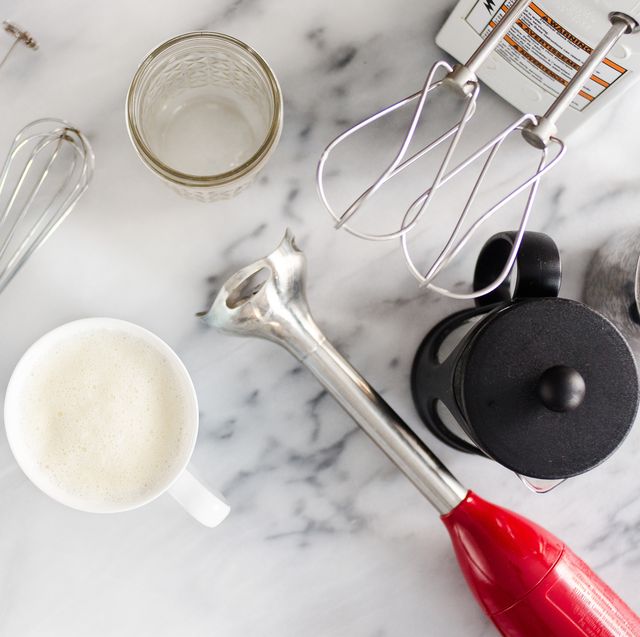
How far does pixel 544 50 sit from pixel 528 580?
14.8 inches

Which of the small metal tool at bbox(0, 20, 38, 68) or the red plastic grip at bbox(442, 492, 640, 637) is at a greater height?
the small metal tool at bbox(0, 20, 38, 68)

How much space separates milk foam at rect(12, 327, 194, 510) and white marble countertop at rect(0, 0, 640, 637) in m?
0.04

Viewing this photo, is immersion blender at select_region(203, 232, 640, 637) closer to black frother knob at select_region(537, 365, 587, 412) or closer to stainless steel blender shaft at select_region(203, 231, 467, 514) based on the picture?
stainless steel blender shaft at select_region(203, 231, 467, 514)

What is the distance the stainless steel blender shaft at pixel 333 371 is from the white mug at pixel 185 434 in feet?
0.18

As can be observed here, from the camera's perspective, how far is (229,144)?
59cm

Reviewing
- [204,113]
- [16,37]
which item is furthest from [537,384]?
[16,37]

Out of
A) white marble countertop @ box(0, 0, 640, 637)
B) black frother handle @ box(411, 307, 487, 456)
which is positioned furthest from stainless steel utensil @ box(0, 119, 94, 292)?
black frother handle @ box(411, 307, 487, 456)

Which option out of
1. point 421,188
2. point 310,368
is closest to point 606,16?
point 421,188

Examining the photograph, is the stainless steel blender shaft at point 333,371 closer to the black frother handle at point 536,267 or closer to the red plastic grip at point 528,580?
the red plastic grip at point 528,580

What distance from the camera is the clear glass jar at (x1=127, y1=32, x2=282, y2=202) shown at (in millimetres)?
520

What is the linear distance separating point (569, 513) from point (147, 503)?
36 centimetres

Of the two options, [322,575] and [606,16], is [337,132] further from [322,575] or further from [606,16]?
[322,575]

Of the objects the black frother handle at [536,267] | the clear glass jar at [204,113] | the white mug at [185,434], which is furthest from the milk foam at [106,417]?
the black frother handle at [536,267]

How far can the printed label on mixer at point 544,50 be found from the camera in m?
0.48
